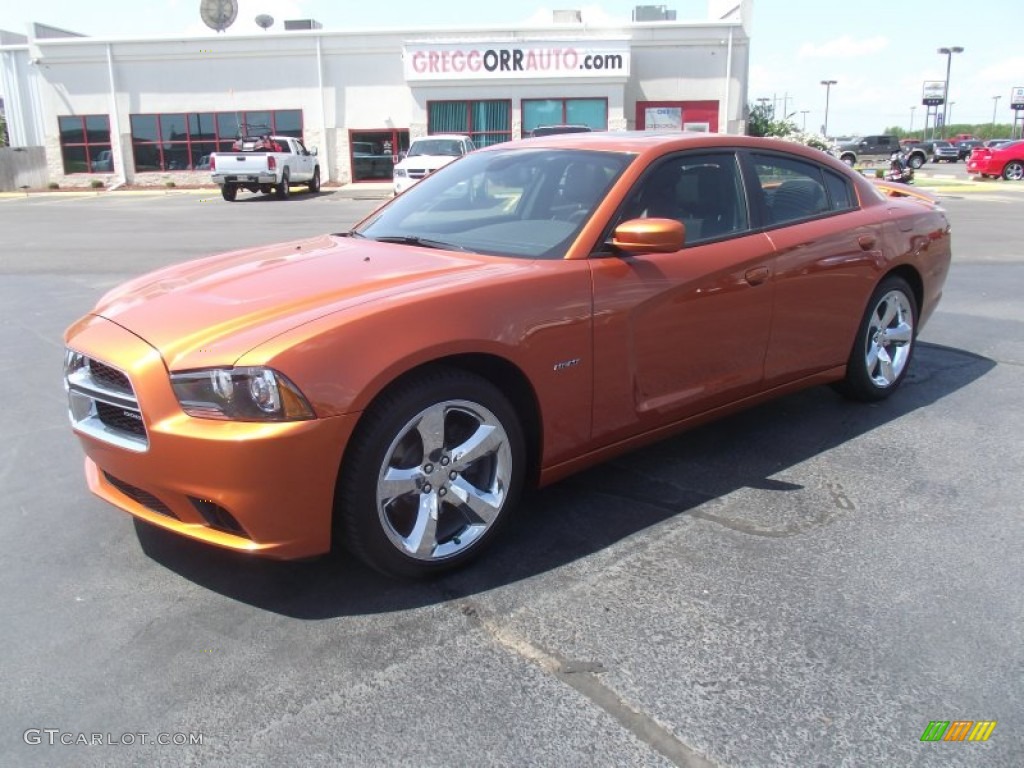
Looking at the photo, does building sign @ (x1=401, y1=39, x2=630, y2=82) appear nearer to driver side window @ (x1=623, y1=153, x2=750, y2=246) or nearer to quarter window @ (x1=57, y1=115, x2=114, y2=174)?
quarter window @ (x1=57, y1=115, x2=114, y2=174)

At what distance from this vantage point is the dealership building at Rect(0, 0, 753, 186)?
31.6m

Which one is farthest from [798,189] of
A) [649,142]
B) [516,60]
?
[516,60]

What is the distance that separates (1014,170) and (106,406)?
128ft

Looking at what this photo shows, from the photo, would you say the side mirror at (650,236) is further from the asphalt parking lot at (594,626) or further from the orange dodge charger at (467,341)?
the asphalt parking lot at (594,626)

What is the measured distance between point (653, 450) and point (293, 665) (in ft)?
7.90

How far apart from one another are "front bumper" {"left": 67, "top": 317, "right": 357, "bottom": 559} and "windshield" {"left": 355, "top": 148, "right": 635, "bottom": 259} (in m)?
1.31

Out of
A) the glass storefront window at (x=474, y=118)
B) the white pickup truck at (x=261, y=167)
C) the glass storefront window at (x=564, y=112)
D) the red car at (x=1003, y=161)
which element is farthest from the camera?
the red car at (x=1003, y=161)

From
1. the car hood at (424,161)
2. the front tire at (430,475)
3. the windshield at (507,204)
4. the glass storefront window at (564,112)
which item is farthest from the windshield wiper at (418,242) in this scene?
the glass storefront window at (564,112)

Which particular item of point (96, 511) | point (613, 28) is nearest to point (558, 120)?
point (613, 28)

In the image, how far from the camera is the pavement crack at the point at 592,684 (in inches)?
90.9

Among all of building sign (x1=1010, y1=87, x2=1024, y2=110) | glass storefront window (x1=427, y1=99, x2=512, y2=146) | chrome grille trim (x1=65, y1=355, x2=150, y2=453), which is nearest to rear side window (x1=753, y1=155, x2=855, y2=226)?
chrome grille trim (x1=65, y1=355, x2=150, y2=453)

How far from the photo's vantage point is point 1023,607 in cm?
299

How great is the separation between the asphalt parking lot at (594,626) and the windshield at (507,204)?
120cm

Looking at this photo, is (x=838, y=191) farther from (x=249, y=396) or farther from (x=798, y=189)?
(x=249, y=396)
